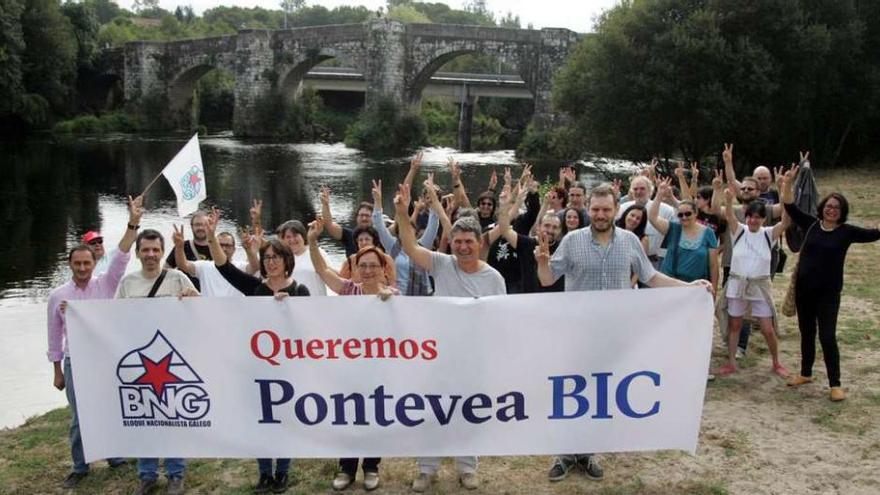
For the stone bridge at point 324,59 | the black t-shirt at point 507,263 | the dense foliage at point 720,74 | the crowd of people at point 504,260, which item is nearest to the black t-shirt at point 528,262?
the crowd of people at point 504,260

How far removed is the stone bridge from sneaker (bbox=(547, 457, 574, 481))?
132 feet

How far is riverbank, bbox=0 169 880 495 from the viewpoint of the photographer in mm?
5199

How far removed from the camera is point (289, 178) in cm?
3200

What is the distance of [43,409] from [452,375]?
17.6 ft

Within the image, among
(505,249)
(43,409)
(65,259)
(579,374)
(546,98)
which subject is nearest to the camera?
(579,374)

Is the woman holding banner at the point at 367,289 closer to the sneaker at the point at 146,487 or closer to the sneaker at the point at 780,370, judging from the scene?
the sneaker at the point at 146,487

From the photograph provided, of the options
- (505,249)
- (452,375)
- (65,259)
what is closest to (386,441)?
(452,375)

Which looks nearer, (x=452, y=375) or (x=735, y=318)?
(x=452, y=375)

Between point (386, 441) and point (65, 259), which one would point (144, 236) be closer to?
point (386, 441)

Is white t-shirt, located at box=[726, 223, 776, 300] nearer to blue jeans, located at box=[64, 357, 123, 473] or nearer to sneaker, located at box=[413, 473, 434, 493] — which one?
sneaker, located at box=[413, 473, 434, 493]

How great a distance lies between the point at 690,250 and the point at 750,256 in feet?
1.61

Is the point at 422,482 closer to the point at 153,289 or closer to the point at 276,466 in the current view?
the point at 276,466

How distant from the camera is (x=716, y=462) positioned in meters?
5.53

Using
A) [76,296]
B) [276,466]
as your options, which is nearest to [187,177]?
[76,296]
